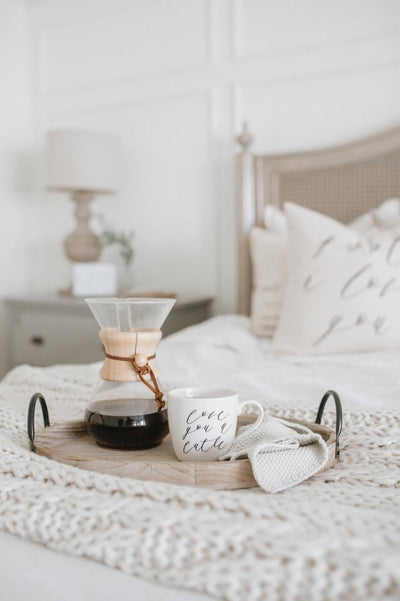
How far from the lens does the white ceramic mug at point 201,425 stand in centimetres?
70

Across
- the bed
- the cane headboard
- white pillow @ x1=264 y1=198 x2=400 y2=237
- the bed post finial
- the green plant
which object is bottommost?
the bed

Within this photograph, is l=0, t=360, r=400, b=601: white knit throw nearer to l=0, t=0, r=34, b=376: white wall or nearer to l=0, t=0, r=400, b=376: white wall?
l=0, t=0, r=400, b=376: white wall

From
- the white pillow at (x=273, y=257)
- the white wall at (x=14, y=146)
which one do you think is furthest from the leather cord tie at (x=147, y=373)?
the white wall at (x=14, y=146)

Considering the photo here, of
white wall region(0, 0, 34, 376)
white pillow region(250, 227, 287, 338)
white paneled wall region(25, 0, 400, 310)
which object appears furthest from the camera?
white wall region(0, 0, 34, 376)

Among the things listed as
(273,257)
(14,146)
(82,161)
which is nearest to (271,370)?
(273,257)

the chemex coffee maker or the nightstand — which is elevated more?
the chemex coffee maker

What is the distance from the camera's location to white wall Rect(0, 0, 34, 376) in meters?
3.02

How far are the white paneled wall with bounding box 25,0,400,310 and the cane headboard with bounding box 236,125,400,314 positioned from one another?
120mm

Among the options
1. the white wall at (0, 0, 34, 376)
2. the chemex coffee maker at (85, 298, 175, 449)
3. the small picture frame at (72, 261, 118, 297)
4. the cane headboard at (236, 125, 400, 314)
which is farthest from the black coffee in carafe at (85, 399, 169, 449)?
the white wall at (0, 0, 34, 376)

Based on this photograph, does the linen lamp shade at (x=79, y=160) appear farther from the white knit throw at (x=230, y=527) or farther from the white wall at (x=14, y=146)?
the white knit throw at (x=230, y=527)

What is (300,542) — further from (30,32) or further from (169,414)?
(30,32)

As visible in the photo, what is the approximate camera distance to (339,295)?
161 centimetres

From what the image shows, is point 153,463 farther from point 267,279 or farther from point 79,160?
point 79,160

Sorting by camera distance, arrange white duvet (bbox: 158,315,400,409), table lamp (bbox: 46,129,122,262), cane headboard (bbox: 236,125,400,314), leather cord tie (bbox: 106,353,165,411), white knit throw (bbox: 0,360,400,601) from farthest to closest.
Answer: table lamp (bbox: 46,129,122,262), cane headboard (bbox: 236,125,400,314), white duvet (bbox: 158,315,400,409), leather cord tie (bbox: 106,353,165,411), white knit throw (bbox: 0,360,400,601)
